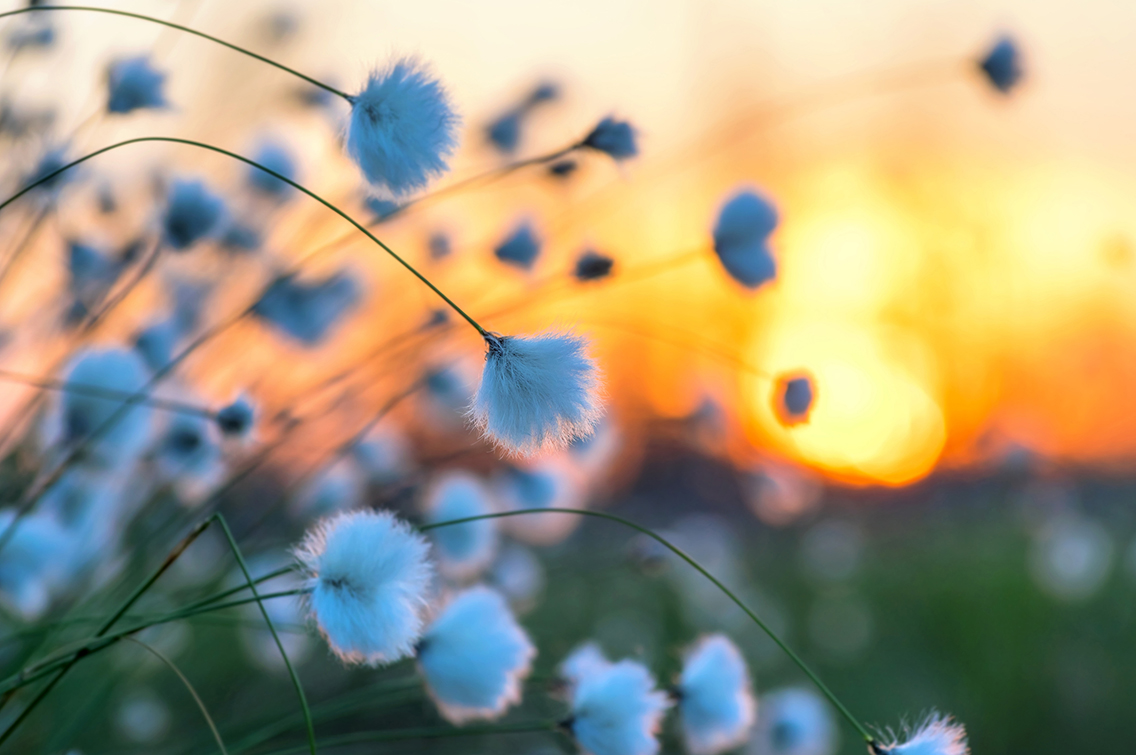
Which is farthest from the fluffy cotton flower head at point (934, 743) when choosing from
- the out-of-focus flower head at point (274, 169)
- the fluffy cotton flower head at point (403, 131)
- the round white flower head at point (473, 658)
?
the out-of-focus flower head at point (274, 169)

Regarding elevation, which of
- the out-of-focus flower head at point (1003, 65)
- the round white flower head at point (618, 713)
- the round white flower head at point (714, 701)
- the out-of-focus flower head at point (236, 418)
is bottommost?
the round white flower head at point (618, 713)

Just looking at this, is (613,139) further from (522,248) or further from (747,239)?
(522,248)

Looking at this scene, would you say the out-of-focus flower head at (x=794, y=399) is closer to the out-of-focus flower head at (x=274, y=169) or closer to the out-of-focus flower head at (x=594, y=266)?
the out-of-focus flower head at (x=594, y=266)

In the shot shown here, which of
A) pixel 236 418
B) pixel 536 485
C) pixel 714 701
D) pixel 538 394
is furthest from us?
pixel 536 485

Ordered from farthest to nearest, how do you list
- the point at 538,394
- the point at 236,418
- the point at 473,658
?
the point at 236,418 < the point at 473,658 < the point at 538,394

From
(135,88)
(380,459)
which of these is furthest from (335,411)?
(135,88)

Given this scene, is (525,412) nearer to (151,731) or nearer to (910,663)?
(151,731)

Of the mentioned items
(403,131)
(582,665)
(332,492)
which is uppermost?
(332,492)
